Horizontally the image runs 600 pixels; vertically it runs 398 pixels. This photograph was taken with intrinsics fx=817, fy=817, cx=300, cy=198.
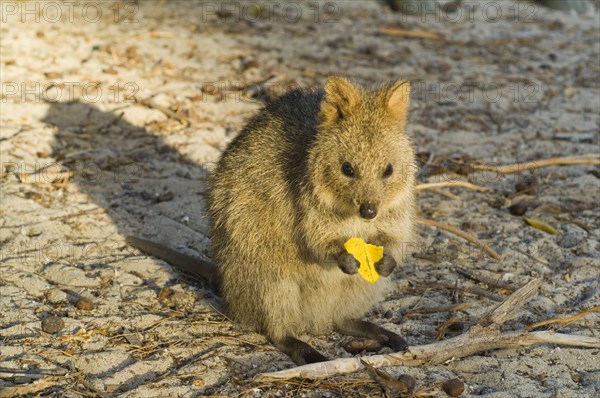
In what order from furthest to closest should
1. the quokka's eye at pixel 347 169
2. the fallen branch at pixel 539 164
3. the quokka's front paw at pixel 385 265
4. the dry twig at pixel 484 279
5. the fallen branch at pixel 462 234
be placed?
1. the fallen branch at pixel 539 164
2. the fallen branch at pixel 462 234
3. the dry twig at pixel 484 279
4. the quokka's front paw at pixel 385 265
5. the quokka's eye at pixel 347 169

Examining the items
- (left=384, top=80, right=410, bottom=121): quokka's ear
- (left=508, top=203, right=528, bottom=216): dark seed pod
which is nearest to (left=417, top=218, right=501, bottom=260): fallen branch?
(left=508, top=203, right=528, bottom=216): dark seed pod

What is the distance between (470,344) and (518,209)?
1693 mm

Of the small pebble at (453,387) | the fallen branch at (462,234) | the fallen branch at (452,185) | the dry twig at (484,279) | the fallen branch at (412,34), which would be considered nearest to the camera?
the small pebble at (453,387)

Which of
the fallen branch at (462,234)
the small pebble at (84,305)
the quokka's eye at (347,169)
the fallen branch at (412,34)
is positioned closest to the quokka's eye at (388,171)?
the quokka's eye at (347,169)

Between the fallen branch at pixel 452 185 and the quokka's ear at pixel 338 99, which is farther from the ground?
the quokka's ear at pixel 338 99

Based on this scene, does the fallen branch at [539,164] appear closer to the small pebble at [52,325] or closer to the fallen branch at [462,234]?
the fallen branch at [462,234]

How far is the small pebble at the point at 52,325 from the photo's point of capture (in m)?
3.84

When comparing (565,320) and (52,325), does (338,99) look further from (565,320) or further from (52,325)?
(52,325)

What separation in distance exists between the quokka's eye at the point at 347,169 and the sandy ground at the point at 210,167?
909 millimetres

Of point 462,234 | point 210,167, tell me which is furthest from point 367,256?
point 210,167

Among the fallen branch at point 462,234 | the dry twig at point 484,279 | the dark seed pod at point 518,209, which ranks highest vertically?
the dark seed pod at point 518,209

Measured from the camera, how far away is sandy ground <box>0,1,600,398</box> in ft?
12.3

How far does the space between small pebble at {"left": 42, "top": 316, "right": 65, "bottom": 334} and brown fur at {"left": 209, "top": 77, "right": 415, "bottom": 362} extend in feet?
2.62

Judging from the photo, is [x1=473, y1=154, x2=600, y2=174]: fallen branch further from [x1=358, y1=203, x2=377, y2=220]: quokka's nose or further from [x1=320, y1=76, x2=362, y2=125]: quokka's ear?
[x1=358, y1=203, x2=377, y2=220]: quokka's nose
